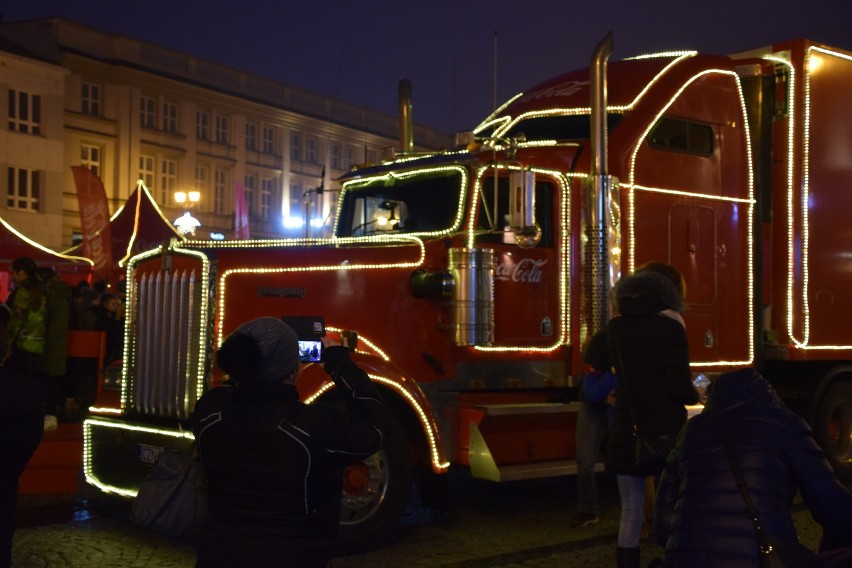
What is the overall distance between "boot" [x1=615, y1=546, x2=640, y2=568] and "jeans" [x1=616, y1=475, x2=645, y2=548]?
0.02m

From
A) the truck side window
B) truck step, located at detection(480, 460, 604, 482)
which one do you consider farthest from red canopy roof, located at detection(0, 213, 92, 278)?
truck step, located at detection(480, 460, 604, 482)

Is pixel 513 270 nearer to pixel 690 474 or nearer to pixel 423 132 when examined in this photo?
pixel 690 474

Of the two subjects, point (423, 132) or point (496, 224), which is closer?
point (496, 224)

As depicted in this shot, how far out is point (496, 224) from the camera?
312 inches

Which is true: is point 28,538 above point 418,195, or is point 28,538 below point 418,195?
below

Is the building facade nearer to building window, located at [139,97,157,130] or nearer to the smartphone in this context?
building window, located at [139,97,157,130]

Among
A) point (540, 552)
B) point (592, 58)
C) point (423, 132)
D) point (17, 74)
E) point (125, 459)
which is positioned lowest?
point (540, 552)

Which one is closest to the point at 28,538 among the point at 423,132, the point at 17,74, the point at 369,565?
the point at 369,565

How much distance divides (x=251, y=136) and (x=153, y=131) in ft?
21.3

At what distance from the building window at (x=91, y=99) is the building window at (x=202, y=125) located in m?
5.62

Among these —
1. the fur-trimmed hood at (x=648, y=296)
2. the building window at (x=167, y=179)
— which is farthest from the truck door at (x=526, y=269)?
the building window at (x=167, y=179)

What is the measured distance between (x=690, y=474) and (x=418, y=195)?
525 cm

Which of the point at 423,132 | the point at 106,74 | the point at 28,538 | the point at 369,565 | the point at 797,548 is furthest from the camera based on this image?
the point at 106,74

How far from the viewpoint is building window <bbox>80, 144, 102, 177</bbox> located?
1732 inches
